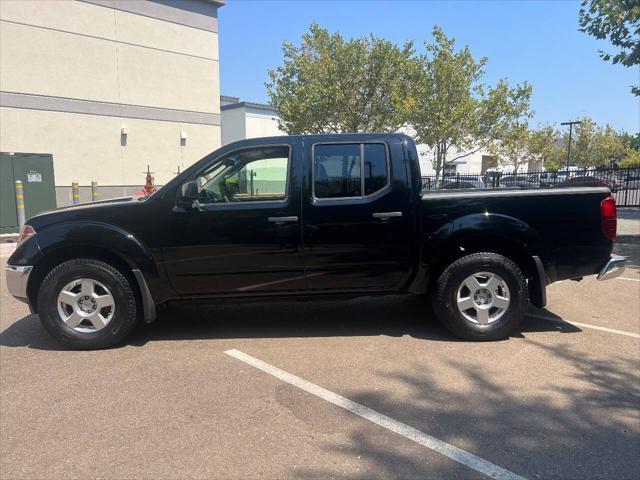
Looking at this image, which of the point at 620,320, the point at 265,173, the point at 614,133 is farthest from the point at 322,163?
the point at 614,133

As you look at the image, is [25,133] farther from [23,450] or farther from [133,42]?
[23,450]

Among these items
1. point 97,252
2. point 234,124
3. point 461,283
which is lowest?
point 461,283

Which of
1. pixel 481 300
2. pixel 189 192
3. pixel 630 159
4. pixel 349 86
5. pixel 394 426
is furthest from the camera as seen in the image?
pixel 630 159

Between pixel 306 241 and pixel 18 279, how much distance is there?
2719 mm

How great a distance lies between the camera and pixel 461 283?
4805mm

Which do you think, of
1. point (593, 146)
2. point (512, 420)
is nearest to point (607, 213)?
point (512, 420)

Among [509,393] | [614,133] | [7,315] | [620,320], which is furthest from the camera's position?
[614,133]

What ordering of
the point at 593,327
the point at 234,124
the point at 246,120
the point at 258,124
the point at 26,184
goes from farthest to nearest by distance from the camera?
the point at 258,124 < the point at 234,124 < the point at 246,120 < the point at 26,184 < the point at 593,327

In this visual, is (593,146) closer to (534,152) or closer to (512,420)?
(534,152)

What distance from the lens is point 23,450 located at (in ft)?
10.0

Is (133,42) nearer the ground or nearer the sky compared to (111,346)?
nearer the sky

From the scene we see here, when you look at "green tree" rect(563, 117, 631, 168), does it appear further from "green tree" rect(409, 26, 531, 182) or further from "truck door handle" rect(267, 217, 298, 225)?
"truck door handle" rect(267, 217, 298, 225)

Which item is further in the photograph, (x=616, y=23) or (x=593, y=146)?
(x=593, y=146)

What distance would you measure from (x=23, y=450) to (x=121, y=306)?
1.73 metres
